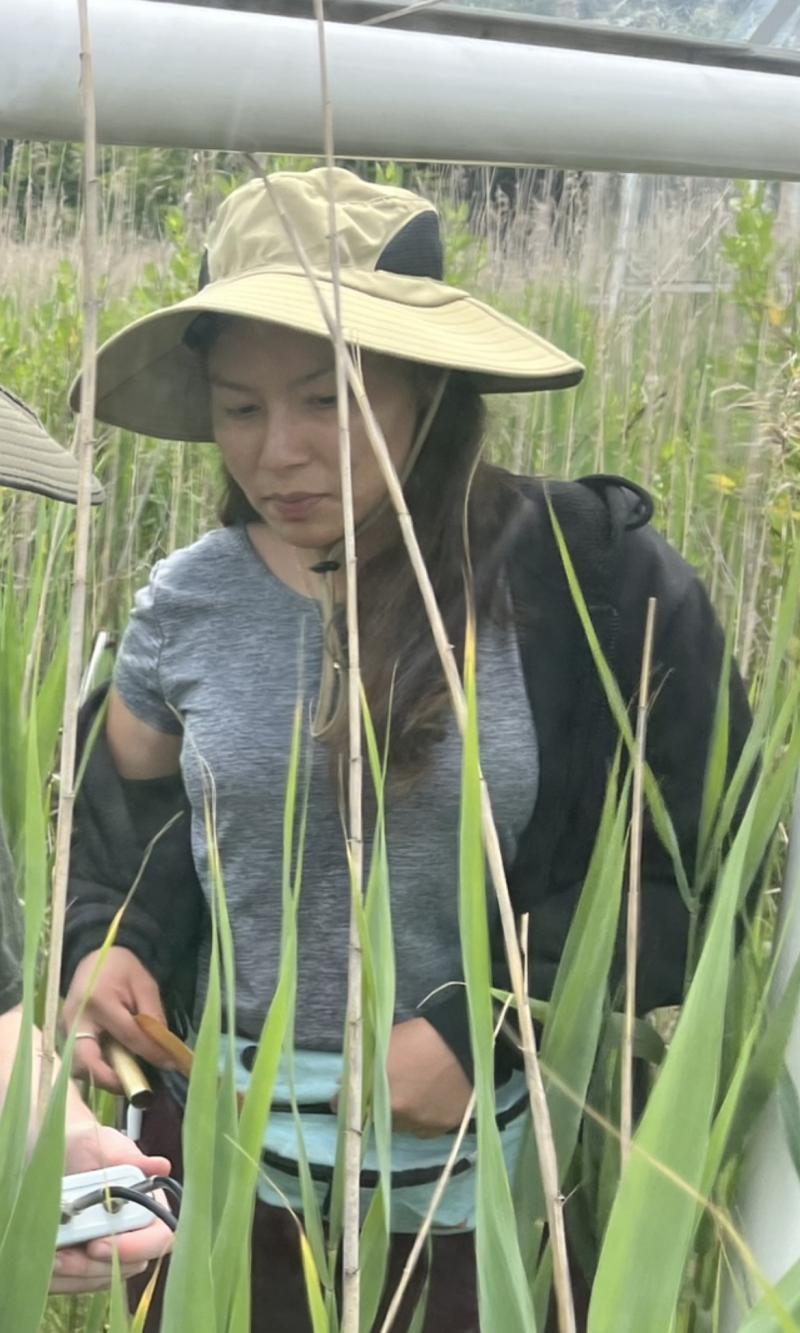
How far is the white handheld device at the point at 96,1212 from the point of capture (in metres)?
0.56

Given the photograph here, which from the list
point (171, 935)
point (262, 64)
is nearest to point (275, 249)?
point (262, 64)

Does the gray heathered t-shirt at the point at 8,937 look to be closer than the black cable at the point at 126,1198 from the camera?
No

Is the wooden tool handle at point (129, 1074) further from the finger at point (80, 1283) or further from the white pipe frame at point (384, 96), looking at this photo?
the white pipe frame at point (384, 96)

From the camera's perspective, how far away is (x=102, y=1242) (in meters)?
0.58

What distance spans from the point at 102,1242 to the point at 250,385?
0.37 metres

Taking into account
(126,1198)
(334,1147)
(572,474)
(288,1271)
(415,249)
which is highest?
(415,249)

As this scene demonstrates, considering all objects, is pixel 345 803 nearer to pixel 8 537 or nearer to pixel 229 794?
pixel 229 794

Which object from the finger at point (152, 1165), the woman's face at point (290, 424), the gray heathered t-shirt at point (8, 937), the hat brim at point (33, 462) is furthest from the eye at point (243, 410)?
the finger at point (152, 1165)

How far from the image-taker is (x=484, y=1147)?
478 mm

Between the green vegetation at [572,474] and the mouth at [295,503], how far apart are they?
42 mm

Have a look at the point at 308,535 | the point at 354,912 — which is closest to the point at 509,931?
the point at 354,912

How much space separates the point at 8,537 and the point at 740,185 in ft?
1.40

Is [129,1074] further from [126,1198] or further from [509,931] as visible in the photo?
[509,931]

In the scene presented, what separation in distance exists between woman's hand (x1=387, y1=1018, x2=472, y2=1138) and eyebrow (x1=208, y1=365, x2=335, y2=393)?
344 millimetres
